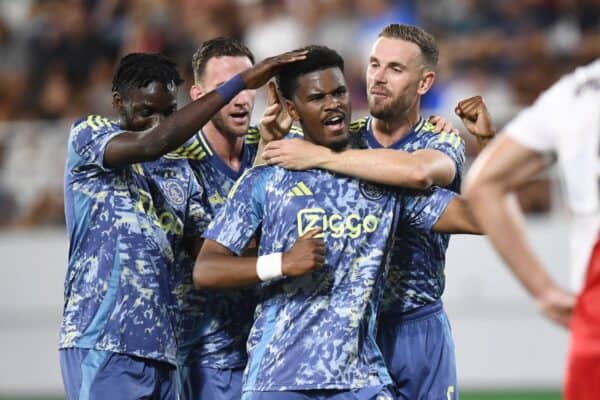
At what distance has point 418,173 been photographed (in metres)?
5.31

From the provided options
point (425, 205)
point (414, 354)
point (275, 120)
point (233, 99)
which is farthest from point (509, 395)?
point (275, 120)

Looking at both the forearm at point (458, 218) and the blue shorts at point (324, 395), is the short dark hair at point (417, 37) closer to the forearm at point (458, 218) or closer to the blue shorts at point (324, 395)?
the forearm at point (458, 218)

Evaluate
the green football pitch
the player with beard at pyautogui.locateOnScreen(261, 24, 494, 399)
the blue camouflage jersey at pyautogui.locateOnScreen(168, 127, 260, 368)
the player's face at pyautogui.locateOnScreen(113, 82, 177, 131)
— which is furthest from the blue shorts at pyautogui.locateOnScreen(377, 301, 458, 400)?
the green football pitch

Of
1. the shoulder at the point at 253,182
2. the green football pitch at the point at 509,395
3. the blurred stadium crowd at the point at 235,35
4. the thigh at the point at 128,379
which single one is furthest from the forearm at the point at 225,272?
the blurred stadium crowd at the point at 235,35

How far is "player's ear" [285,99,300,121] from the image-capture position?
17.6ft

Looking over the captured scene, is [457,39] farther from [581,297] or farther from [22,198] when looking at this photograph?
[581,297]

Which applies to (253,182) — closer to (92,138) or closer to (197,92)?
(92,138)

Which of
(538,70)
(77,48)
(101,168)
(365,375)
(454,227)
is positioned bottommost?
(365,375)

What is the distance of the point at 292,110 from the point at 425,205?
71 centimetres

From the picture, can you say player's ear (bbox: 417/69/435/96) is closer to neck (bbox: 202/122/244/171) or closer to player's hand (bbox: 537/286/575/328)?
neck (bbox: 202/122/244/171)

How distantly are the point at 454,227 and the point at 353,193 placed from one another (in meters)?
0.50

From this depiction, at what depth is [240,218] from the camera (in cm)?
523

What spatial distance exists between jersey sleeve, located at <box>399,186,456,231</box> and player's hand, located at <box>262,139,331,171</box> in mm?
461

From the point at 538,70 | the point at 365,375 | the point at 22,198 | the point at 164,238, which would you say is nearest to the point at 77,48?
the point at 22,198
